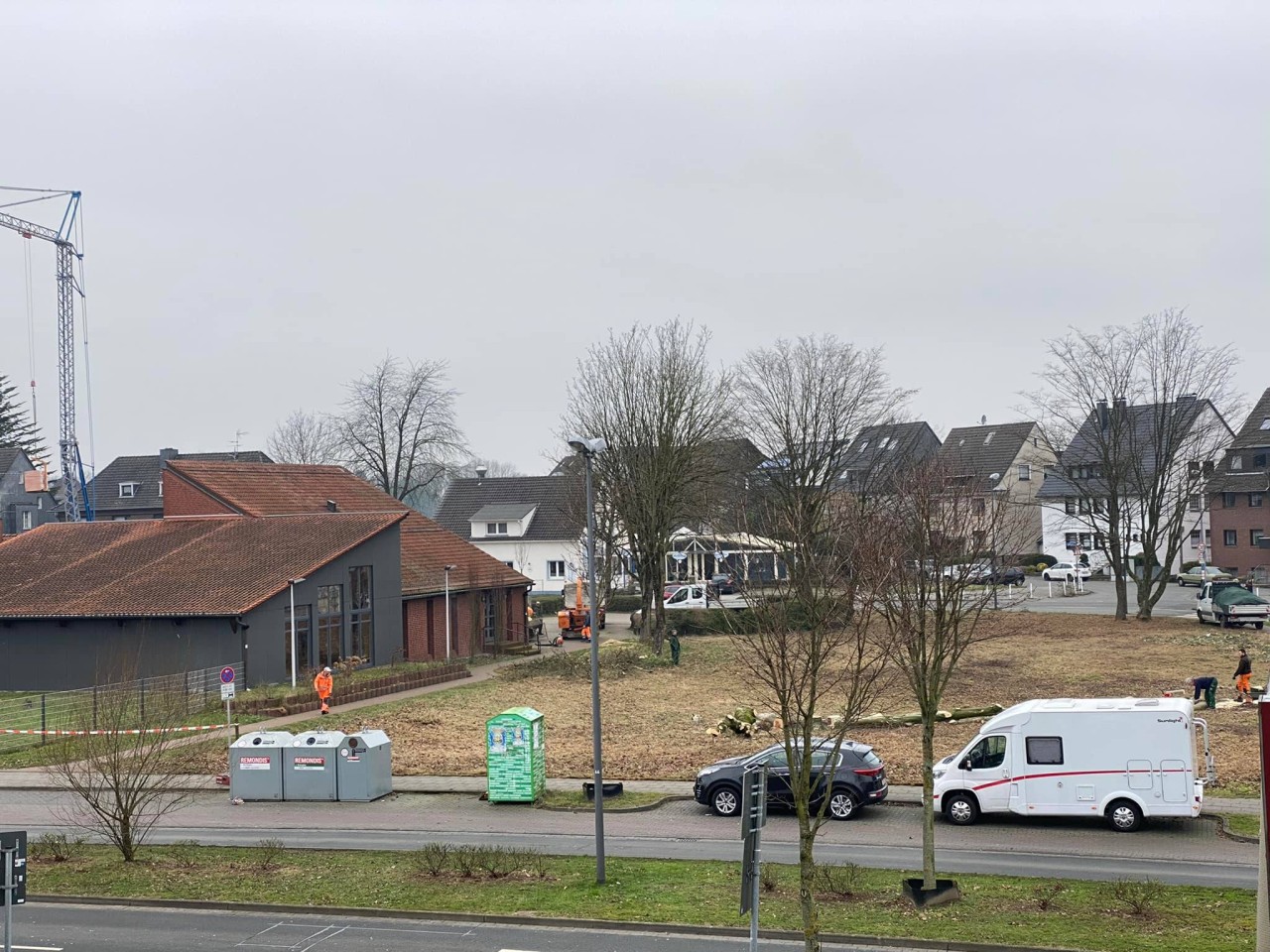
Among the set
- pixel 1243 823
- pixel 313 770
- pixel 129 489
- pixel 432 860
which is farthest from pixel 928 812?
pixel 129 489

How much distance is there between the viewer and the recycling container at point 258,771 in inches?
1019

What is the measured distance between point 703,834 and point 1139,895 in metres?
7.64

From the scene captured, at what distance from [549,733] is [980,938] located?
18.7m

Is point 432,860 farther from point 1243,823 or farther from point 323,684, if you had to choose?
point 323,684

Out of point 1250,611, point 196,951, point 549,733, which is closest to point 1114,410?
point 1250,611

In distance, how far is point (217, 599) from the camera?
39.7m

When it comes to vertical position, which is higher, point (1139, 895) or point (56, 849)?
point (56, 849)

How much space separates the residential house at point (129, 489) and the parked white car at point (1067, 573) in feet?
177

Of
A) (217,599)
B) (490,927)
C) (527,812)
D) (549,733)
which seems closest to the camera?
(490,927)

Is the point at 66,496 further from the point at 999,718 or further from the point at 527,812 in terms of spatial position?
the point at 999,718

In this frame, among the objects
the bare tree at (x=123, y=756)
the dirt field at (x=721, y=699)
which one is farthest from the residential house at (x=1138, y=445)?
the bare tree at (x=123, y=756)

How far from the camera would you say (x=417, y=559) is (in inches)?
A: 2076

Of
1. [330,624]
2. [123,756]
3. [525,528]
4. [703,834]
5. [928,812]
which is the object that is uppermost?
[525,528]

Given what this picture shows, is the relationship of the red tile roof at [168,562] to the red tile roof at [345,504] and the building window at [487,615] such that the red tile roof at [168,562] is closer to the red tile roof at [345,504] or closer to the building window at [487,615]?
the red tile roof at [345,504]
